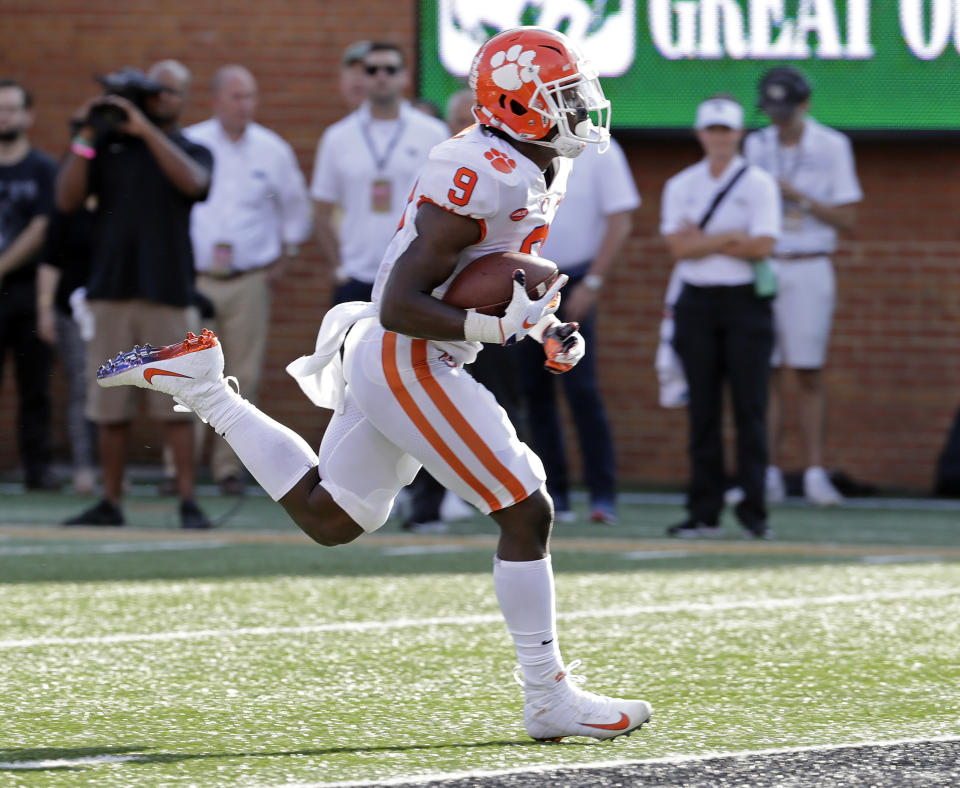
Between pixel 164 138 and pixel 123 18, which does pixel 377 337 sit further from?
pixel 123 18

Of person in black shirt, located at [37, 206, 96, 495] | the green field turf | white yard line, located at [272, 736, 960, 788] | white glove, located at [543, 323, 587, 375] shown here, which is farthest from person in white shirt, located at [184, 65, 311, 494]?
white yard line, located at [272, 736, 960, 788]

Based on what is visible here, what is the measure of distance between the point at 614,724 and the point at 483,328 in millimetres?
903

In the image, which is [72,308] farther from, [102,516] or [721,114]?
[721,114]

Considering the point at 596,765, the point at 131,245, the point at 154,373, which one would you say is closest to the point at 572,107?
the point at 154,373

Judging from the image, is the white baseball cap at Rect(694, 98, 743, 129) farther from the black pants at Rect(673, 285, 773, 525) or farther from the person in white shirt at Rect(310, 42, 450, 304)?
the person in white shirt at Rect(310, 42, 450, 304)

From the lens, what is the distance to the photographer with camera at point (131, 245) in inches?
320

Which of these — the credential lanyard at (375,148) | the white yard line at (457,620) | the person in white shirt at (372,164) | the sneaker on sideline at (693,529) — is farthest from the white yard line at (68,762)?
the credential lanyard at (375,148)

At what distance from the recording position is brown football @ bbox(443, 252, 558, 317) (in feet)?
13.3

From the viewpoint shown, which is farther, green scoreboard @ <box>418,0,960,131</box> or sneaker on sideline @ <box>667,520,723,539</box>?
green scoreboard @ <box>418,0,960,131</box>

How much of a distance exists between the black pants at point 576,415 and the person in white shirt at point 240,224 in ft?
6.49

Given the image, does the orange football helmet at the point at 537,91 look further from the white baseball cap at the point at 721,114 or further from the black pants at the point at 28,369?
the black pants at the point at 28,369

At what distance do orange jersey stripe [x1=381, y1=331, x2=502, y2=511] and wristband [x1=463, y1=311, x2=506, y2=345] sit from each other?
238mm

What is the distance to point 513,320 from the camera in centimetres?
394

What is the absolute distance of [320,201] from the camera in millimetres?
9367
